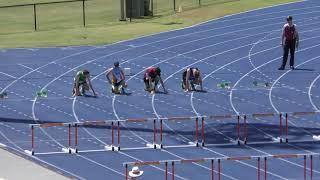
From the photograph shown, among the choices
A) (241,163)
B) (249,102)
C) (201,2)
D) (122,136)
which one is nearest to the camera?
(241,163)

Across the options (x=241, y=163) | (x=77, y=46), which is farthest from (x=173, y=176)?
(x=77, y=46)

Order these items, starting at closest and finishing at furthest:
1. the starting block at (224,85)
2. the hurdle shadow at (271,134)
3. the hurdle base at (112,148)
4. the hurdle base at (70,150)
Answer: the hurdle base at (70,150)
the hurdle base at (112,148)
the hurdle shadow at (271,134)
the starting block at (224,85)

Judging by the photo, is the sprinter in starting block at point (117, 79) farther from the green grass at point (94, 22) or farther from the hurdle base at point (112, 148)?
the green grass at point (94, 22)

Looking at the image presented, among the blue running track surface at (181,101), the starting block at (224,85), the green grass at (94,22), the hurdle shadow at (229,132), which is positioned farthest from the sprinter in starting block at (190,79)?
the green grass at (94,22)

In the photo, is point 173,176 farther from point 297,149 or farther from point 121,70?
point 121,70

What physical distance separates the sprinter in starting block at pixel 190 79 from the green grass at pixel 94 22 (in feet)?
31.3

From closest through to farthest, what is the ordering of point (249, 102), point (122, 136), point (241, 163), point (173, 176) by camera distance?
point (173, 176) → point (241, 163) → point (122, 136) → point (249, 102)

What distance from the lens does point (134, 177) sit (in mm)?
20484

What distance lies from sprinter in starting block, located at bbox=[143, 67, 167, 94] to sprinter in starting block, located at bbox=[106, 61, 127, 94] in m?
0.71

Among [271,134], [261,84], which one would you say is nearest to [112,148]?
[271,134]

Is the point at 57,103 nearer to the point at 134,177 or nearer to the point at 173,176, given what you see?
the point at 173,176

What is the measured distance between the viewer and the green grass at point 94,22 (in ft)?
152

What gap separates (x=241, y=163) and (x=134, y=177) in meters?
7.08

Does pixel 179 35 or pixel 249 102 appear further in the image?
pixel 179 35
